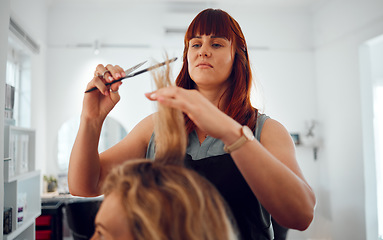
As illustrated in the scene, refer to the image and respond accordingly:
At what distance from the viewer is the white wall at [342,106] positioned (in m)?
3.60

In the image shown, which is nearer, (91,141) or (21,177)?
(91,141)

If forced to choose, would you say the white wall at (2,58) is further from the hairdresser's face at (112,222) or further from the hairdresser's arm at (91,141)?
the hairdresser's face at (112,222)

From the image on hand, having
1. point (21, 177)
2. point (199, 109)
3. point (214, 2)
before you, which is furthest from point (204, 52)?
point (214, 2)

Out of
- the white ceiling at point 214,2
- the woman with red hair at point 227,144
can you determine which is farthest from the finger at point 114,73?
the white ceiling at point 214,2

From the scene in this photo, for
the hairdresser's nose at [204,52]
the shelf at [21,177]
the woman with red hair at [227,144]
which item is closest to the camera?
the woman with red hair at [227,144]

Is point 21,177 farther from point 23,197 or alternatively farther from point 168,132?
point 168,132

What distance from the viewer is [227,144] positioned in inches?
28.3

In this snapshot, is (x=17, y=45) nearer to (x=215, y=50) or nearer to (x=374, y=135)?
(x=215, y=50)

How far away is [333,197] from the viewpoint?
4199 mm

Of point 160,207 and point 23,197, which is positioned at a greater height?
point 160,207

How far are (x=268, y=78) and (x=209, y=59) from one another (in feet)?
12.1

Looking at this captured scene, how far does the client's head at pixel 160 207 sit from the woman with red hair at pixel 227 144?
4.8 inches

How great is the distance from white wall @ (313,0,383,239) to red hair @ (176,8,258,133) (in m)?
2.87

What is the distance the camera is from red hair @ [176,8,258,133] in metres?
1.10
